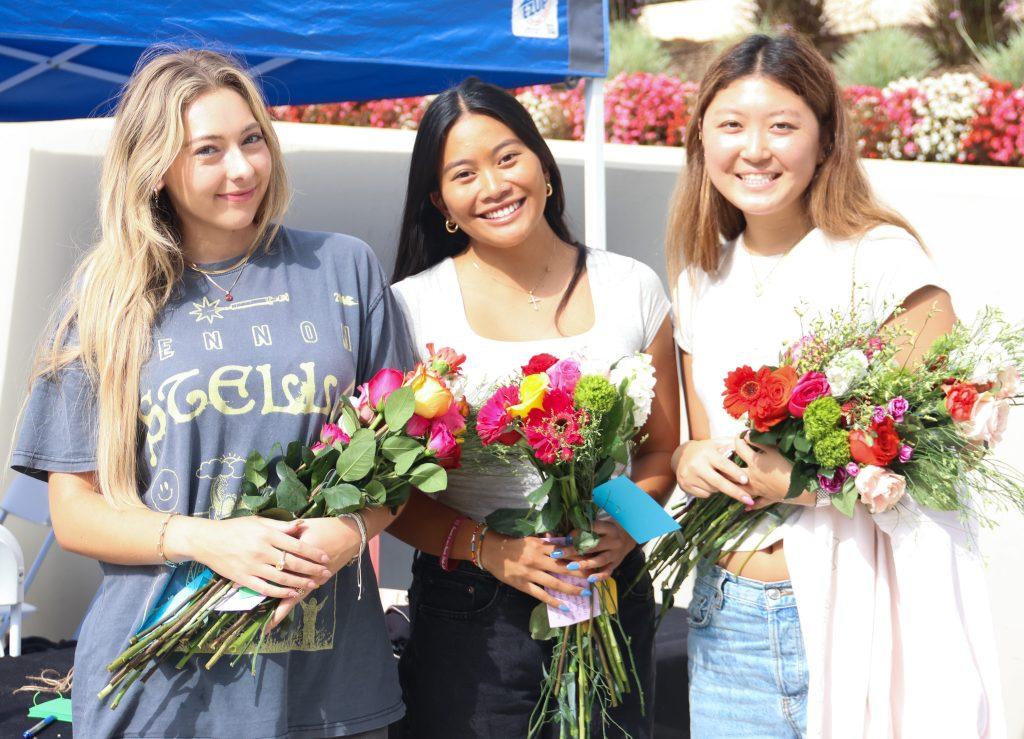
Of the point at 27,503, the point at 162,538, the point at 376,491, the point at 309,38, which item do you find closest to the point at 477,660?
the point at 376,491

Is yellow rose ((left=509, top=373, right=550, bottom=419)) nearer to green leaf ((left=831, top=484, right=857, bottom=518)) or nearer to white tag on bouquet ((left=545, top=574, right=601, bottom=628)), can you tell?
white tag on bouquet ((left=545, top=574, right=601, bottom=628))

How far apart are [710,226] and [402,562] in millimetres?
2597

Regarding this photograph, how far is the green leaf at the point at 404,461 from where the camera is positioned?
2.04 metres

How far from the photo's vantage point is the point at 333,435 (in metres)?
2.05

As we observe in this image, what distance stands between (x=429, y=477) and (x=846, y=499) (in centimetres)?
83

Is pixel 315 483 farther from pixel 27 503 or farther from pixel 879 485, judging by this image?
pixel 27 503

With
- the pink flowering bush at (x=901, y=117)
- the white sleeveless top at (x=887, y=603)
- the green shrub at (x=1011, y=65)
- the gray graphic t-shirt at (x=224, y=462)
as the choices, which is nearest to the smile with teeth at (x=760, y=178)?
the white sleeveless top at (x=887, y=603)

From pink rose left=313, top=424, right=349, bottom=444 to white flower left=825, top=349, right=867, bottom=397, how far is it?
941mm

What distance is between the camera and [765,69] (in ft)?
7.94

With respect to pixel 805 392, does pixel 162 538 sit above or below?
below

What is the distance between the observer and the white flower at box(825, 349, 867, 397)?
2.05 meters

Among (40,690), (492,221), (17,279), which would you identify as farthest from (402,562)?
(492,221)

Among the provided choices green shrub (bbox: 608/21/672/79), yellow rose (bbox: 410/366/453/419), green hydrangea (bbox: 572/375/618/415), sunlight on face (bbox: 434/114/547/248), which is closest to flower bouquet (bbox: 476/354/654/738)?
green hydrangea (bbox: 572/375/618/415)

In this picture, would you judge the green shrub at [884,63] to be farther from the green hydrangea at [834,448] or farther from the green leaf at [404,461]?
the green leaf at [404,461]
